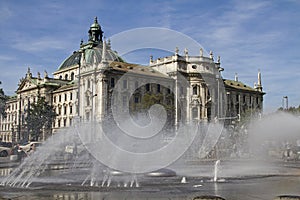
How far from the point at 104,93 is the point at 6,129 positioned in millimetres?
51971

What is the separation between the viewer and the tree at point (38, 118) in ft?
259

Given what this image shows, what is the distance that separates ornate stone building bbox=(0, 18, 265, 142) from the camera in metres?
64.8

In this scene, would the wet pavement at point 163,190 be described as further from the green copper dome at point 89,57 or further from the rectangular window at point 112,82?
the rectangular window at point 112,82

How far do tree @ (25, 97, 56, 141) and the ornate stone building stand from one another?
2494mm

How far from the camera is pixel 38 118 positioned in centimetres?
8019

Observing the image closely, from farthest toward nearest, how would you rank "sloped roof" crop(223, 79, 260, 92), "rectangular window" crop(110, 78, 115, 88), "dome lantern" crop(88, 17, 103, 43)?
"sloped roof" crop(223, 79, 260, 92) → "dome lantern" crop(88, 17, 103, 43) → "rectangular window" crop(110, 78, 115, 88)

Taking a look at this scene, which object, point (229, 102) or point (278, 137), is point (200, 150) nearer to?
point (278, 137)

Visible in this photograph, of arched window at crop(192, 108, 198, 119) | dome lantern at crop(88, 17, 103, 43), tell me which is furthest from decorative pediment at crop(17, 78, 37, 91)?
arched window at crop(192, 108, 198, 119)

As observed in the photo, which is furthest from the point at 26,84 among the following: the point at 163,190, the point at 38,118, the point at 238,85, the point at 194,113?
the point at 163,190

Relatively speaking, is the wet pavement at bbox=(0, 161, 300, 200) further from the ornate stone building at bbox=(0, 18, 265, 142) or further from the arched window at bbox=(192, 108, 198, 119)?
the arched window at bbox=(192, 108, 198, 119)

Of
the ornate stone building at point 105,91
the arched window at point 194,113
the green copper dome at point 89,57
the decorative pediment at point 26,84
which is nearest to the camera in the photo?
the ornate stone building at point 105,91

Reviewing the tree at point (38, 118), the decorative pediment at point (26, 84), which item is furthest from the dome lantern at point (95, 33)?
the tree at point (38, 118)

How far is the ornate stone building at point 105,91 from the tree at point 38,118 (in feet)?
8.18

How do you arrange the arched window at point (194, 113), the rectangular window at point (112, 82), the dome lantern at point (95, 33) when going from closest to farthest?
the arched window at point (194, 113)
the rectangular window at point (112, 82)
the dome lantern at point (95, 33)
